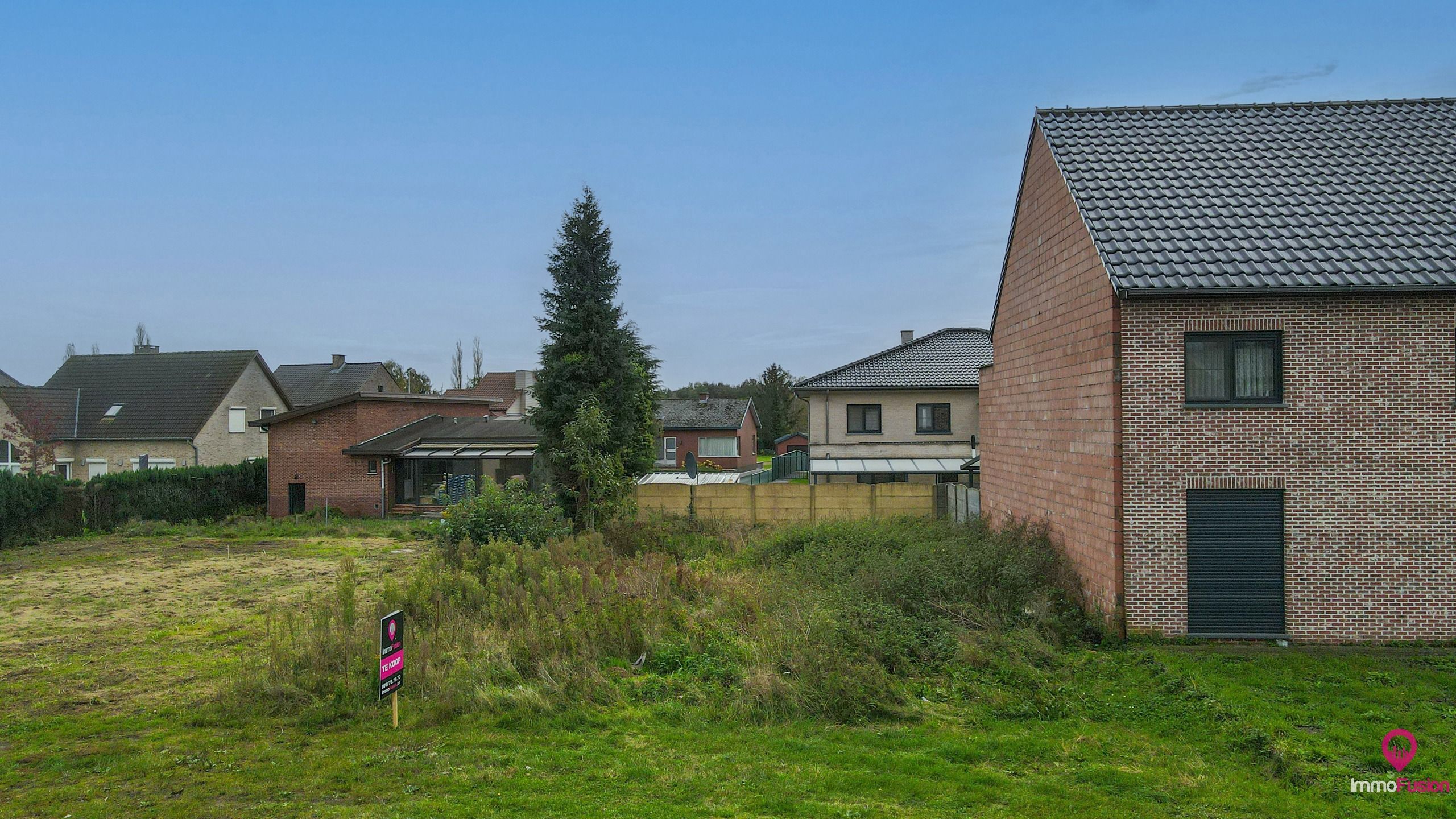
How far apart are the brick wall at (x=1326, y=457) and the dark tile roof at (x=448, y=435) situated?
25.8 meters

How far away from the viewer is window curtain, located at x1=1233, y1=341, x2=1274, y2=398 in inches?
445

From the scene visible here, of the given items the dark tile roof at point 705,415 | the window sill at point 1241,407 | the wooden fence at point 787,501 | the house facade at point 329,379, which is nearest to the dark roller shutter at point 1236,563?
the window sill at point 1241,407

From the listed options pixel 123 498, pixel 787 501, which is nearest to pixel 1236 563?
pixel 787 501

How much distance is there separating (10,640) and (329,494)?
2155cm

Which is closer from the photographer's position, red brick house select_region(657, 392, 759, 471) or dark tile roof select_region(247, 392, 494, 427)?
dark tile roof select_region(247, 392, 494, 427)

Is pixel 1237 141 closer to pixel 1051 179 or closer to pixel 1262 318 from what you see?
pixel 1051 179

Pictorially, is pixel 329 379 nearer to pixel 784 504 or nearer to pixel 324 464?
pixel 324 464

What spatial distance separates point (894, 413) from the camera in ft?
104

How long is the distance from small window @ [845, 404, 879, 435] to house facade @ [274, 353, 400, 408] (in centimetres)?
3398

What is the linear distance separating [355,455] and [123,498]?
7.71 metres

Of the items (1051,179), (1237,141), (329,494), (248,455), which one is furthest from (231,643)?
(248,455)

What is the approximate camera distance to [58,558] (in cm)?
2298

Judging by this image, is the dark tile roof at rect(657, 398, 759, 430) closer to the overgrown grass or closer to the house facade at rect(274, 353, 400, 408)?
the house facade at rect(274, 353, 400, 408)


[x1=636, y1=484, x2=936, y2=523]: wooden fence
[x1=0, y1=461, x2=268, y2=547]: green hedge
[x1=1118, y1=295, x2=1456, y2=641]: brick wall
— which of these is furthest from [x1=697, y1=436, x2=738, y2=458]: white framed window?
[x1=1118, y1=295, x2=1456, y2=641]: brick wall
